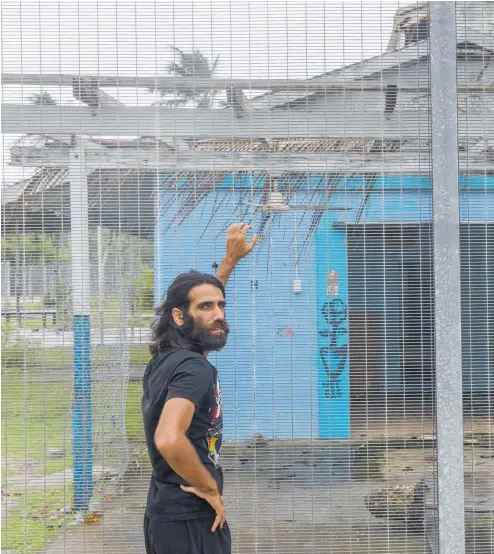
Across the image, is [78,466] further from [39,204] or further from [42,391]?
[39,204]

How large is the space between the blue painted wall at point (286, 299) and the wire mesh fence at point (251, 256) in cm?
1

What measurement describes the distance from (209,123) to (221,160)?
23 centimetres

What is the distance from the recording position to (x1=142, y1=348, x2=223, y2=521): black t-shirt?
2820 mm

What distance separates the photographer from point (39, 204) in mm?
4160

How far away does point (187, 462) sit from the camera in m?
2.76

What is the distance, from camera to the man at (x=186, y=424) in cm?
276

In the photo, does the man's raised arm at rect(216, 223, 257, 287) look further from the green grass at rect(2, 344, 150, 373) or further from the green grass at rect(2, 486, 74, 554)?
the green grass at rect(2, 486, 74, 554)

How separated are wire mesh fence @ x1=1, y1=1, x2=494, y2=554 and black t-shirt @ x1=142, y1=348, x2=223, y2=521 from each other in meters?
1.15

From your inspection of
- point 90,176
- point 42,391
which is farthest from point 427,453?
point 90,176

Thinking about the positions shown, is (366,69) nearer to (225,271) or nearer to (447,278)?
(447,278)

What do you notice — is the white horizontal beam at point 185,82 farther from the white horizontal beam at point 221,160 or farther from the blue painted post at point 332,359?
the blue painted post at point 332,359

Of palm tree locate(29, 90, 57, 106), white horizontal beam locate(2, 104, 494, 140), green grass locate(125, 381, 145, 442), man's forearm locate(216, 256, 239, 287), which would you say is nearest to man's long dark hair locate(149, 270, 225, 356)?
man's forearm locate(216, 256, 239, 287)

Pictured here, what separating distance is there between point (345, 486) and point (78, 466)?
157cm

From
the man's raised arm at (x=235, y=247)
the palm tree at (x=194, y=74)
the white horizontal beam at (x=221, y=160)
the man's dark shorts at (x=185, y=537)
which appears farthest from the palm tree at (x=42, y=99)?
the man's dark shorts at (x=185, y=537)
